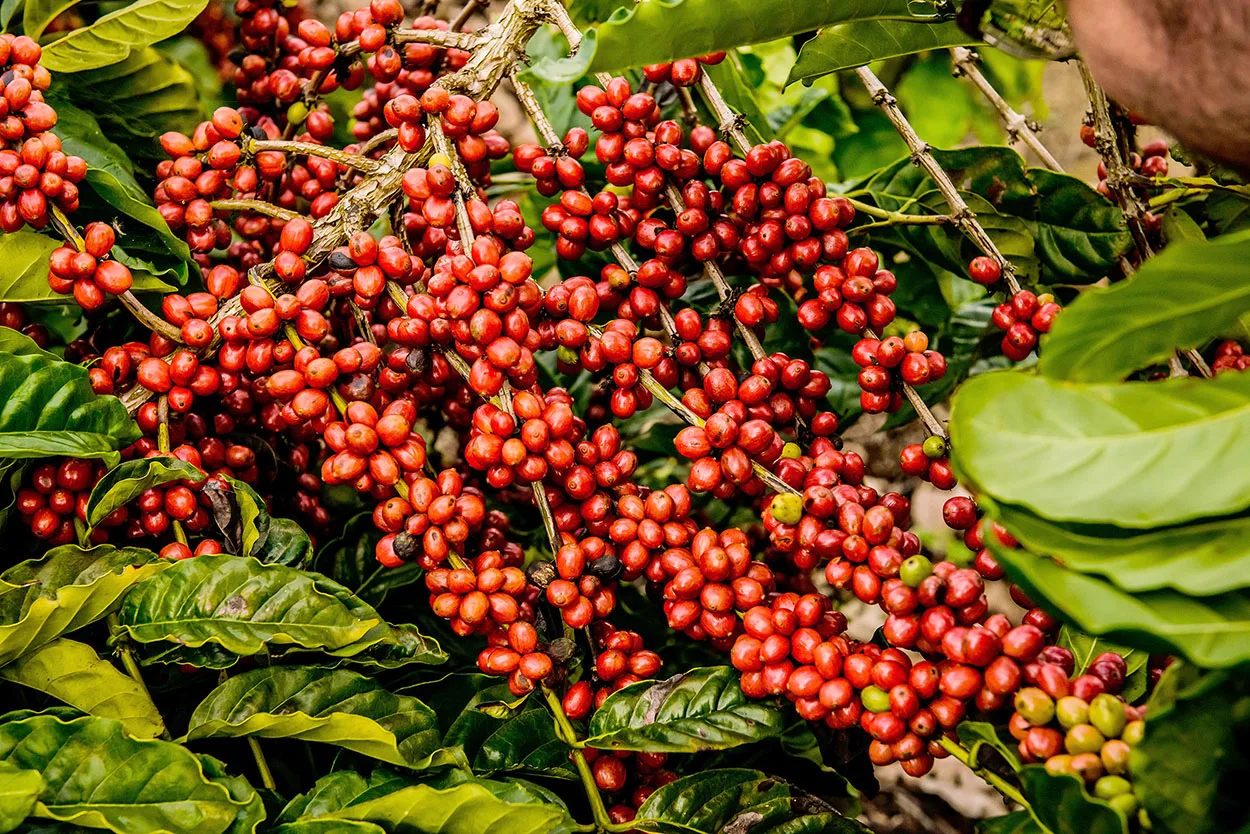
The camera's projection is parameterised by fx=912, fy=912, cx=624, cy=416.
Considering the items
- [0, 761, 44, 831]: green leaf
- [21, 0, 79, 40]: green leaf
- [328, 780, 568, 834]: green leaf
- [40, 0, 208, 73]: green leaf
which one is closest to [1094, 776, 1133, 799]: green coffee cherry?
[328, 780, 568, 834]: green leaf

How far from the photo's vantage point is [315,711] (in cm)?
87

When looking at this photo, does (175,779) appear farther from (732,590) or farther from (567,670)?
(732,590)

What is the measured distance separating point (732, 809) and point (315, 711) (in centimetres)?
41

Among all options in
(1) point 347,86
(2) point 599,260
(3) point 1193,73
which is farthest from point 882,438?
(3) point 1193,73

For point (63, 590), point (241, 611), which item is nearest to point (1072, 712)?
point (241, 611)

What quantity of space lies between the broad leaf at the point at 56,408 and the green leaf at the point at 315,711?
10.1 inches

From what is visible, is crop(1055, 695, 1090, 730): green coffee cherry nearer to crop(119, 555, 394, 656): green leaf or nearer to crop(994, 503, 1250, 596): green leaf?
crop(994, 503, 1250, 596): green leaf

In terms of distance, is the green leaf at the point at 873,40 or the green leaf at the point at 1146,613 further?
the green leaf at the point at 873,40

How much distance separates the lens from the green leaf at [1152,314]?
1.86ft

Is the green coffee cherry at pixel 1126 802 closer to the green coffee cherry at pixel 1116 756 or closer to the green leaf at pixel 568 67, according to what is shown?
the green coffee cherry at pixel 1116 756

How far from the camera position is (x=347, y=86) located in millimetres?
1129

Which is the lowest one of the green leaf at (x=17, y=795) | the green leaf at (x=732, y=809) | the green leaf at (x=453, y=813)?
the green leaf at (x=732, y=809)

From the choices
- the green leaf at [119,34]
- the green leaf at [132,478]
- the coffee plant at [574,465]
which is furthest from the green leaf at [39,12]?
the green leaf at [132,478]

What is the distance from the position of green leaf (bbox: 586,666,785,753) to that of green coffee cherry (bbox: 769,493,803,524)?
7.0 inches
